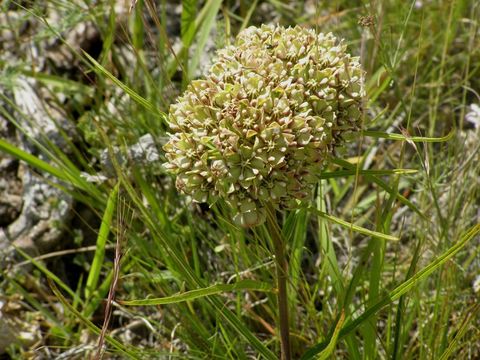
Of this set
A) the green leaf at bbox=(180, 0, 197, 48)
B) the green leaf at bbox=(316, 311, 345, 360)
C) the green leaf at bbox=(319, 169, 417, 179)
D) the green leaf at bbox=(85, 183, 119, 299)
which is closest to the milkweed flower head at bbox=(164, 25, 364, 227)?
the green leaf at bbox=(319, 169, 417, 179)

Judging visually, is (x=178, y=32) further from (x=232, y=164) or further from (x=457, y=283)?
(x=232, y=164)

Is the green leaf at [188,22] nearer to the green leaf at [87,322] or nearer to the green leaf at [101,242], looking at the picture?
the green leaf at [101,242]

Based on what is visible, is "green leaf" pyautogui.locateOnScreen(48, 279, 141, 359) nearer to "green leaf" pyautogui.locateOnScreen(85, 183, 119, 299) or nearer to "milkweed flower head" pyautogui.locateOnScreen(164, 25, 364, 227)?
"milkweed flower head" pyautogui.locateOnScreen(164, 25, 364, 227)

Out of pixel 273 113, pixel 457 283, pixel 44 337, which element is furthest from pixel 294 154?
pixel 44 337

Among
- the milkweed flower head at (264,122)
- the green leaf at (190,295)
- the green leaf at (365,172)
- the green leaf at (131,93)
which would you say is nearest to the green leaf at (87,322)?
the green leaf at (190,295)

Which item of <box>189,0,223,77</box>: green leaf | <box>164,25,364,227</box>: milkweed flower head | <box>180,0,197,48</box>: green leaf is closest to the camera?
<box>164,25,364,227</box>: milkweed flower head

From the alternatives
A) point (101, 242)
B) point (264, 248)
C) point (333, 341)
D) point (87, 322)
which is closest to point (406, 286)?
point (333, 341)

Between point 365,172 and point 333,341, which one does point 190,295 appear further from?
point 365,172
